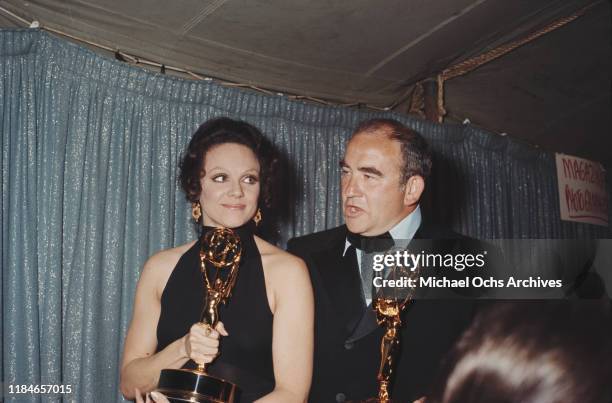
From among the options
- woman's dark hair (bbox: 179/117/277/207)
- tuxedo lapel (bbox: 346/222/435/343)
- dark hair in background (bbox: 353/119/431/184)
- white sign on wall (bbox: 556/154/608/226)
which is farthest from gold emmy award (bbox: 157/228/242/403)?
white sign on wall (bbox: 556/154/608/226)

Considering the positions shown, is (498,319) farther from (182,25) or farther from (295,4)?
(182,25)

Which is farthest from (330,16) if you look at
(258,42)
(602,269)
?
(602,269)

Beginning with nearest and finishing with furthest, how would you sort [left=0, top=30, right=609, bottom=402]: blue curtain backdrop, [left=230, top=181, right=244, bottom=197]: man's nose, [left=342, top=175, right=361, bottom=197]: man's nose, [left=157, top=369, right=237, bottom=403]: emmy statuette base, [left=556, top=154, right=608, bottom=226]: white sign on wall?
[left=157, top=369, right=237, bottom=403]: emmy statuette base
[left=230, top=181, right=244, bottom=197]: man's nose
[left=342, top=175, right=361, bottom=197]: man's nose
[left=0, top=30, right=609, bottom=402]: blue curtain backdrop
[left=556, top=154, right=608, bottom=226]: white sign on wall

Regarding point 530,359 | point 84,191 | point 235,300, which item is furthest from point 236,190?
point 530,359

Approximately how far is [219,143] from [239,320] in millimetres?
513

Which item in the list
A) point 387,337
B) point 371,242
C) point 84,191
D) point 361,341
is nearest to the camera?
point 387,337

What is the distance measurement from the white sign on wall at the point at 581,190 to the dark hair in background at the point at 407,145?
69.8 inches

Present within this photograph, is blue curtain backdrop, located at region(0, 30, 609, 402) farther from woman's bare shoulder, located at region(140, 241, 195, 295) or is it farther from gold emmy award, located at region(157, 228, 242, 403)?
gold emmy award, located at region(157, 228, 242, 403)

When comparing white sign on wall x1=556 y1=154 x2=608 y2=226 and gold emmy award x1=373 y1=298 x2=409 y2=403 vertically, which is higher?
white sign on wall x1=556 y1=154 x2=608 y2=226

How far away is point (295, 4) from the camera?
2.27 metres

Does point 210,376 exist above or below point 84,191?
below

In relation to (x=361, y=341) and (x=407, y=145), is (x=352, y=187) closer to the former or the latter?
(x=407, y=145)

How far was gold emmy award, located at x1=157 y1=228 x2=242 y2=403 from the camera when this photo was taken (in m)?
1.38

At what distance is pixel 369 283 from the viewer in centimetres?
185
